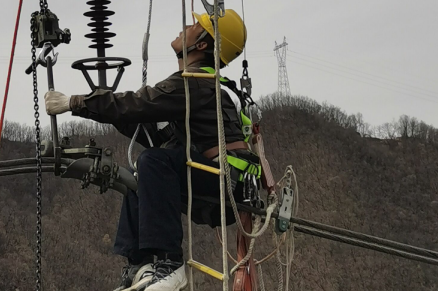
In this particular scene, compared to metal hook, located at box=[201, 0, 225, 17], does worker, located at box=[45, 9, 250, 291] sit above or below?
below

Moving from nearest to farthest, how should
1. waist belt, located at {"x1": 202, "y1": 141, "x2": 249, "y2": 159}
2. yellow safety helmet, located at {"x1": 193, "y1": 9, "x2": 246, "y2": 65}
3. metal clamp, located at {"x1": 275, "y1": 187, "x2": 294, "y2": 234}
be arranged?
waist belt, located at {"x1": 202, "y1": 141, "x2": 249, "y2": 159} → yellow safety helmet, located at {"x1": 193, "y1": 9, "x2": 246, "y2": 65} → metal clamp, located at {"x1": 275, "y1": 187, "x2": 294, "y2": 234}

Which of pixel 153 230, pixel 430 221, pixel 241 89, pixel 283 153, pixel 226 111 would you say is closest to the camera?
pixel 153 230

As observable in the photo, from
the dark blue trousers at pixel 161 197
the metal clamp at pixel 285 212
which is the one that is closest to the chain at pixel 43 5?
the dark blue trousers at pixel 161 197

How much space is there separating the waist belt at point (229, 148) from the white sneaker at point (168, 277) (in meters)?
0.71

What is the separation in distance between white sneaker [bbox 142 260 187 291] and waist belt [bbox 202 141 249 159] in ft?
2.33

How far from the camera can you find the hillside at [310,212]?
4269 cm

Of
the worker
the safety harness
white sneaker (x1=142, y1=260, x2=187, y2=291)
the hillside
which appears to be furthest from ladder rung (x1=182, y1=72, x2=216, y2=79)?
the hillside

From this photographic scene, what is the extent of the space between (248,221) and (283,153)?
5002 centimetres

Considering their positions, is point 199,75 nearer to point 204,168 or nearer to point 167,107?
point 167,107

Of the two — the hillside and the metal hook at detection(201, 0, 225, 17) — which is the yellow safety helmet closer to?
the metal hook at detection(201, 0, 225, 17)

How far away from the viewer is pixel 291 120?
191 ft

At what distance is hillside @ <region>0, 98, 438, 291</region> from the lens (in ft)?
140

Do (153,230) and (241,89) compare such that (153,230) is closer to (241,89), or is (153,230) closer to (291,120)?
(241,89)

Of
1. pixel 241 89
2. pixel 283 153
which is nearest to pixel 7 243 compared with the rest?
pixel 283 153
